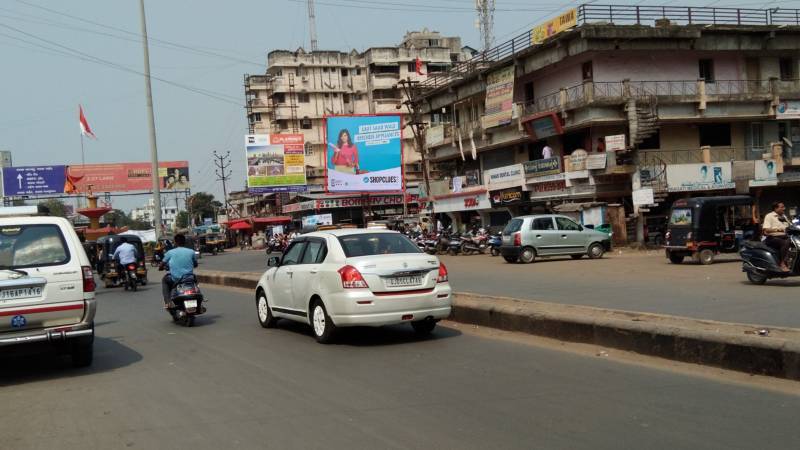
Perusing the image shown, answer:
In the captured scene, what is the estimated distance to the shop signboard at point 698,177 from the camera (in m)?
32.0

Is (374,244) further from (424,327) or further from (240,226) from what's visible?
(240,226)

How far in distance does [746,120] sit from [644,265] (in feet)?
60.7

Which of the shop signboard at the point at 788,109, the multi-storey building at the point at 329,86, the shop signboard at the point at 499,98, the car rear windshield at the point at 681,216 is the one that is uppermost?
the multi-storey building at the point at 329,86

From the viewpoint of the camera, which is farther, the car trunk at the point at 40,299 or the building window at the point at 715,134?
the building window at the point at 715,134

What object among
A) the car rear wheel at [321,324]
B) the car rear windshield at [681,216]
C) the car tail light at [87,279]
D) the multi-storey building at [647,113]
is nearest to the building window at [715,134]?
the multi-storey building at [647,113]

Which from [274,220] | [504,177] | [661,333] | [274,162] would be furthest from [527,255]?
[274,220]

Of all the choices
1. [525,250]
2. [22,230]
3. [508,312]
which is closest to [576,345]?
[508,312]

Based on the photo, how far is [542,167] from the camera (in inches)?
1390

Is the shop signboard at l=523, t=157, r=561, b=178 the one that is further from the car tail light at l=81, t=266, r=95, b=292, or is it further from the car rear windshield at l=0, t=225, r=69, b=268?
the car rear windshield at l=0, t=225, r=69, b=268

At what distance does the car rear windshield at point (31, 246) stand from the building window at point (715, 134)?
33072 millimetres

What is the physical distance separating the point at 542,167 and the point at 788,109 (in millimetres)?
12761

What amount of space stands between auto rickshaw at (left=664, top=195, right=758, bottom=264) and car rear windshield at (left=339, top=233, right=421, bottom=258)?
12856 millimetres

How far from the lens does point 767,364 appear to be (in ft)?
21.9

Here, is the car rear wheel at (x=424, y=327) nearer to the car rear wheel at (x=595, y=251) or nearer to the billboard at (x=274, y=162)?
the car rear wheel at (x=595, y=251)
